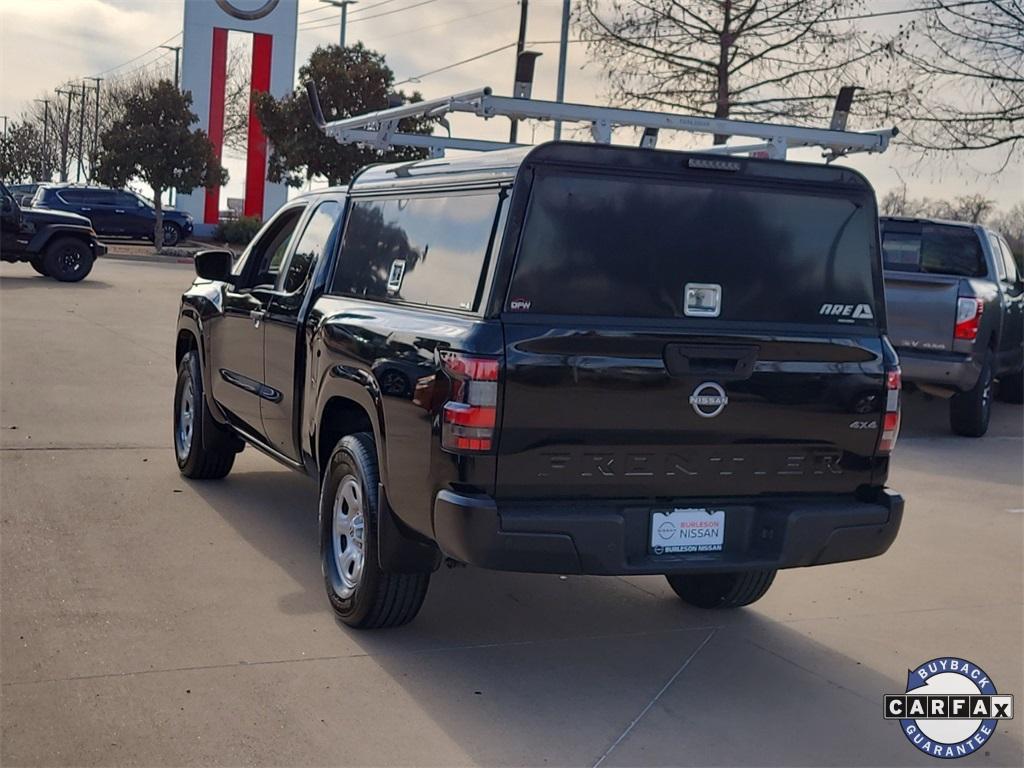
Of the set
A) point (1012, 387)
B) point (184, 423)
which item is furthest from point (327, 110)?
point (184, 423)

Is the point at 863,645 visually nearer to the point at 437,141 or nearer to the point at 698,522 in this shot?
the point at 698,522

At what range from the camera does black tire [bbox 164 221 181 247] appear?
37.7 meters

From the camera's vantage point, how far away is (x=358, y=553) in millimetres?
5637

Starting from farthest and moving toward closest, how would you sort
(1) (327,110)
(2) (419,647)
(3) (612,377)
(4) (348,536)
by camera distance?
(1) (327,110)
(4) (348,536)
(2) (419,647)
(3) (612,377)

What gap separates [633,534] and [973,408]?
819 centimetres

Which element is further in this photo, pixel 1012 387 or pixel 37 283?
pixel 37 283

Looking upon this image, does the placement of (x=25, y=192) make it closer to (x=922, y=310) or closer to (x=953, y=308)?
(x=922, y=310)

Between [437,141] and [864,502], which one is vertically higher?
[437,141]

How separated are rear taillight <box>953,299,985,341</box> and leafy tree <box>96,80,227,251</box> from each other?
27.7 metres

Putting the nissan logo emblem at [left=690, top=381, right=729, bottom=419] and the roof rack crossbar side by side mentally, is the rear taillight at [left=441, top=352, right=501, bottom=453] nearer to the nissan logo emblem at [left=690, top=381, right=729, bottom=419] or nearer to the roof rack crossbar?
the nissan logo emblem at [left=690, top=381, right=729, bottom=419]

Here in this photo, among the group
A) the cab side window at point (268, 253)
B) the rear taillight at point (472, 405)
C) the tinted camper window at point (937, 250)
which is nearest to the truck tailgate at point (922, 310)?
the tinted camper window at point (937, 250)

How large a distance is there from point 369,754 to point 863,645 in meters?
2.53

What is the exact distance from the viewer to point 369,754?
4410 millimetres

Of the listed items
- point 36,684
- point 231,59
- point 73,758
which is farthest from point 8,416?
point 231,59
